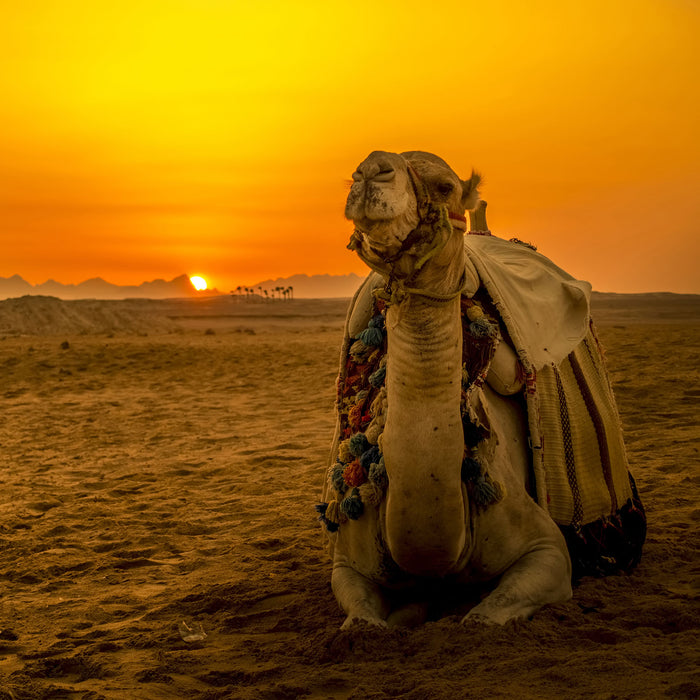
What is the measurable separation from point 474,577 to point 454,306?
142 cm

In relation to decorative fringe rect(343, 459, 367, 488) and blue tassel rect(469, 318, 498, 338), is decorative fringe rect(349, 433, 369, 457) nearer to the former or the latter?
decorative fringe rect(343, 459, 367, 488)

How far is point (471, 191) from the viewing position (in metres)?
2.77

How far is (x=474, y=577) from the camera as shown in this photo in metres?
3.63

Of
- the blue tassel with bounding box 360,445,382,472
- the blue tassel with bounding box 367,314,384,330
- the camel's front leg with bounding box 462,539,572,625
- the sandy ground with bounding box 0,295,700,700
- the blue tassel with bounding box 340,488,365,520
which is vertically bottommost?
the sandy ground with bounding box 0,295,700,700

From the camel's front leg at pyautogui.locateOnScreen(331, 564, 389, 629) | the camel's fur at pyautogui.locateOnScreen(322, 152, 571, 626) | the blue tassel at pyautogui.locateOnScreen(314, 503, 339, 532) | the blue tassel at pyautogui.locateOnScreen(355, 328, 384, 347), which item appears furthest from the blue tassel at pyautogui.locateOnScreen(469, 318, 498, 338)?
the camel's front leg at pyautogui.locateOnScreen(331, 564, 389, 629)

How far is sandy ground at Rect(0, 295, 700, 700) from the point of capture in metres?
3.14

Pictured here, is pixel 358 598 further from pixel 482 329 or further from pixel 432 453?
pixel 482 329

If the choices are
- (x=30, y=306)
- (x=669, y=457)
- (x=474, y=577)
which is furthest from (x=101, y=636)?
(x=30, y=306)

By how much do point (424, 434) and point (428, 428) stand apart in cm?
3

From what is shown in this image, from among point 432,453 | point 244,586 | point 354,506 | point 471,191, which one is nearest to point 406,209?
point 471,191

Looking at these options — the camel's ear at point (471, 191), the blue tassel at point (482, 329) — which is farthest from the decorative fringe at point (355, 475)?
the camel's ear at point (471, 191)

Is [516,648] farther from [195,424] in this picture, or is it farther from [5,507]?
[195,424]

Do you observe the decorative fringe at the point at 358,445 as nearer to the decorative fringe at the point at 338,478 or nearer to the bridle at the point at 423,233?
the decorative fringe at the point at 338,478

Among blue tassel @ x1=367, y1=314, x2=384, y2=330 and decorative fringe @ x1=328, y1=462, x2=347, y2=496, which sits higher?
blue tassel @ x1=367, y1=314, x2=384, y2=330
